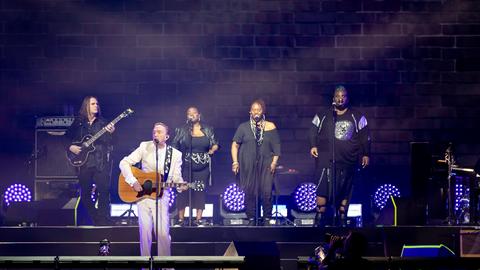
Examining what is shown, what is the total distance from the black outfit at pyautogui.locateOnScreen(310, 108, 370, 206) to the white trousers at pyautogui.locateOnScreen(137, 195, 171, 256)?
138 inches

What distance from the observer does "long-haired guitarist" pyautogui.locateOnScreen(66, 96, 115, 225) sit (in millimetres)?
16188

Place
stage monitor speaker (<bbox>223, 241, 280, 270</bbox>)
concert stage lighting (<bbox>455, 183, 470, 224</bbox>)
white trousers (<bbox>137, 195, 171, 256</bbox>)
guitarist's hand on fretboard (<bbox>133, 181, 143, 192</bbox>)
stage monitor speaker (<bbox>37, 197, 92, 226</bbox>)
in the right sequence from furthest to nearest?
concert stage lighting (<bbox>455, 183, 470, 224</bbox>)
stage monitor speaker (<bbox>37, 197, 92, 226</bbox>)
guitarist's hand on fretboard (<bbox>133, 181, 143, 192</bbox>)
white trousers (<bbox>137, 195, 171, 256</bbox>)
stage monitor speaker (<bbox>223, 241, 280, 270</bbox>)

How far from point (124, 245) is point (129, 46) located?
5.13 meters

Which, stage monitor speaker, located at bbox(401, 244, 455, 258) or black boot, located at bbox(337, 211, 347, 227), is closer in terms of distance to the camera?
stage monitor speaker, located at bbox(401, 244, 455, 258)

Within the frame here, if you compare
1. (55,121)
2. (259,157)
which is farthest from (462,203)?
(55,121)

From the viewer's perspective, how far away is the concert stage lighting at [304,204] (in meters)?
17.3

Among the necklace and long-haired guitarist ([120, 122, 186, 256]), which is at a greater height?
the necklace

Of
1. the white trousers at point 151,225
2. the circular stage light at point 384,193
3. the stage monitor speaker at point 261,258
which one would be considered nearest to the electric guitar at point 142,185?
the white trousers at point 151,225

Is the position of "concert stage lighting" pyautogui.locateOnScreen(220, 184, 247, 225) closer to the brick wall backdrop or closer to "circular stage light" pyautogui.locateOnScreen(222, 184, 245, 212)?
"circular stage light" pyautogui.locateOnScreen(222, 184, 245, 212)

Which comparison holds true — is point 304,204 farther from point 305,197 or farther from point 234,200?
point 234,200

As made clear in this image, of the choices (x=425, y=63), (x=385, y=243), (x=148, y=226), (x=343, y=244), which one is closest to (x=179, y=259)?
(x=343, y=244)

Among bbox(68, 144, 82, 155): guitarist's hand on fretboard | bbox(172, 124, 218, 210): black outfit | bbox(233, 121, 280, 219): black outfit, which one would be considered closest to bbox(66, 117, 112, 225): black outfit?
bbox(68, 144, 82, 155): guitarist's hand on fretboard

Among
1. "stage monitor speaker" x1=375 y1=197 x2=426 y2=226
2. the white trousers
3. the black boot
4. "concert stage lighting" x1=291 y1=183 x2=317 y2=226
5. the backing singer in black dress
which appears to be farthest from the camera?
"concert stage lighting" x1=291 y1=183 x2=317 y2=226

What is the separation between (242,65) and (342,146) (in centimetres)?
349
